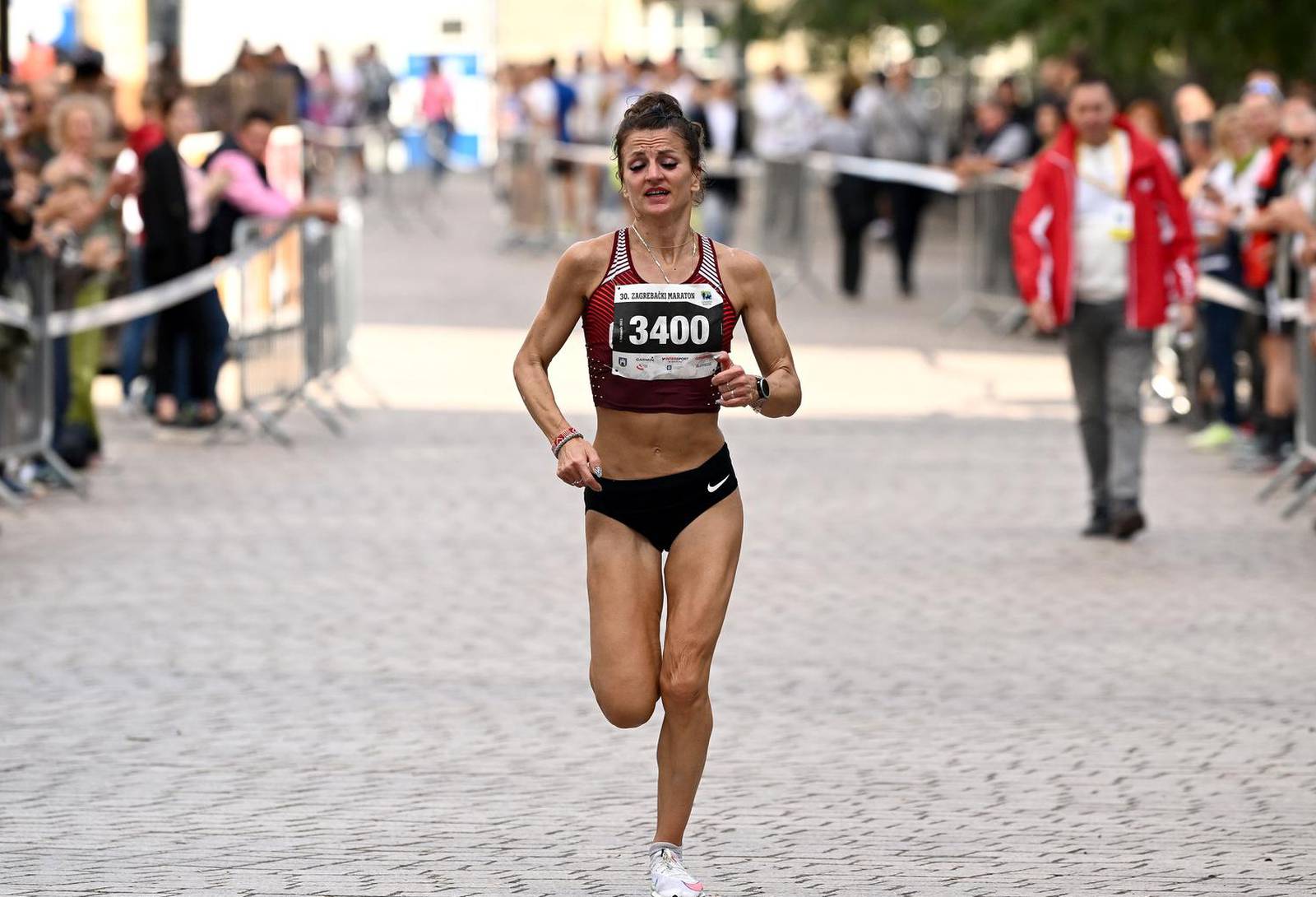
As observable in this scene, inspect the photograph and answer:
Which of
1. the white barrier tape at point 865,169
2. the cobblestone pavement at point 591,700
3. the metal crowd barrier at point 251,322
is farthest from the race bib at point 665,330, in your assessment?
the white barrier tape at point 865,169

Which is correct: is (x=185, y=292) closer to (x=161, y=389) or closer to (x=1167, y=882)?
(x=161, y=389)

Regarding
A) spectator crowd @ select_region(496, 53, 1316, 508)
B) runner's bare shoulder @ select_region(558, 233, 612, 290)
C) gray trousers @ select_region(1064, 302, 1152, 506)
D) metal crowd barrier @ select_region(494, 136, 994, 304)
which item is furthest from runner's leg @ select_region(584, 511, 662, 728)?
metal crowd barrier @ select_region(494, 136, 994, 304)

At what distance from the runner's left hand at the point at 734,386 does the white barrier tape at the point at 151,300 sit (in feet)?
25.0

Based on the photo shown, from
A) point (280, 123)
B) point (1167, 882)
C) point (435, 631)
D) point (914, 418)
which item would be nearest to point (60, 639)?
point (435, 631)

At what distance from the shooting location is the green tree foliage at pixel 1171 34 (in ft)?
71.7

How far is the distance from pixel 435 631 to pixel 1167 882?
164 inches

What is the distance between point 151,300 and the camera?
14938 millimetres

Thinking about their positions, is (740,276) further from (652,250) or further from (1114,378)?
(1114,378)

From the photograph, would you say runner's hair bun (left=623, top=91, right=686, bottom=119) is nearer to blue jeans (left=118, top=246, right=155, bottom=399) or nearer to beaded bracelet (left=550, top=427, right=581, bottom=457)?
beaded bracelet (left=550, top=427, right=581, bottom=457)

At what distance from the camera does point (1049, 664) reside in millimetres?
9219

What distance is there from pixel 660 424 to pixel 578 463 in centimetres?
27

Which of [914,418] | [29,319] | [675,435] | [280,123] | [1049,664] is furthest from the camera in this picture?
[280,123]

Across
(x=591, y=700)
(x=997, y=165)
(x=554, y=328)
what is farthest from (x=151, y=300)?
(x=997, y=165)

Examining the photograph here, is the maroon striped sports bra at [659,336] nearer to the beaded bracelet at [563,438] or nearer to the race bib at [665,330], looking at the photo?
the race bib at [665,330]
